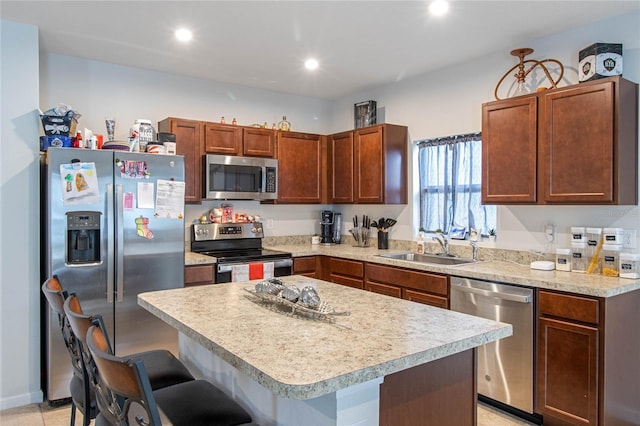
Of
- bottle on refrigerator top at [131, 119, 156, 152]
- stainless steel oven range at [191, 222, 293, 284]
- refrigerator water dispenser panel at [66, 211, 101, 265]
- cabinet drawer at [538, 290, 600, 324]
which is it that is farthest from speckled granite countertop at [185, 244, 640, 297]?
bottle on refrigerator top at [131, 119, 156, 152]

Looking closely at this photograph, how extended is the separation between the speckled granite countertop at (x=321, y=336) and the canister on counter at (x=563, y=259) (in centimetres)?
159

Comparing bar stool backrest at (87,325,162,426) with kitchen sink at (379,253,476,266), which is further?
kitchen sink at (379,253,476,266)

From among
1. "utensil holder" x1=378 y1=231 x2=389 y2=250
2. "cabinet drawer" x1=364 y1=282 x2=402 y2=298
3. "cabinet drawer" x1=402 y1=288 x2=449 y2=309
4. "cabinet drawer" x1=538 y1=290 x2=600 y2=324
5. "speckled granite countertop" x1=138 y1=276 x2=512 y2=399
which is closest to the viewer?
"speckled granite countertop" x1=138 y1=276 x2=512 y2=399

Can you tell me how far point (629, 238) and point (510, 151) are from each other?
3.09 ft

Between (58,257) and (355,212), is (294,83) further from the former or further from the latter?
(58,257)

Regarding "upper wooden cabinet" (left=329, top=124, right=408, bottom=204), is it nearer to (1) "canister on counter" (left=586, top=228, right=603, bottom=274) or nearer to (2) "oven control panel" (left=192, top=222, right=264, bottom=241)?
(2) "oven control panel" (left=192, top=222, right=264, bottom=241)

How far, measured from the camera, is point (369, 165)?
4.54 metres

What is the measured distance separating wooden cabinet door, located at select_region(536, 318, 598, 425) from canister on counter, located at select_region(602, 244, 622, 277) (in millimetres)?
533

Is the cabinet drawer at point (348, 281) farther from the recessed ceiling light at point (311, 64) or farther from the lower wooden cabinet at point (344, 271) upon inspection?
the recessed ceiling light at point (311, 64)

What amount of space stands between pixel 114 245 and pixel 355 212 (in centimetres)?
267

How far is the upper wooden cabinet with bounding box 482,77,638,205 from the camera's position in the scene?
9.09 ft

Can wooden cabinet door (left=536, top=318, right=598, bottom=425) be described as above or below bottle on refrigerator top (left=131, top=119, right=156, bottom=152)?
below

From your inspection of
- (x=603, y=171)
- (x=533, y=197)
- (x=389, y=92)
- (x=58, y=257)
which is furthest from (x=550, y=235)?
(x=58, y=257)

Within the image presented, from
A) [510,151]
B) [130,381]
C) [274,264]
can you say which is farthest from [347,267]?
[130,381]
